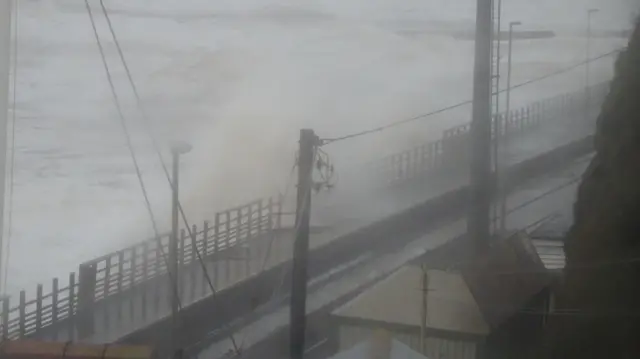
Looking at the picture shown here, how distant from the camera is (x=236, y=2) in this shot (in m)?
2.15

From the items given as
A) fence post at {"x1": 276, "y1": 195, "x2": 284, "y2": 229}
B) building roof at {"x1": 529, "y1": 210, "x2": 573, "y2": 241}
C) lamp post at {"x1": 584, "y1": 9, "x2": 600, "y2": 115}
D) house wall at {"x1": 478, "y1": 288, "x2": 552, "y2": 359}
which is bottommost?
house wall at {"x1": 478, "y1": 288, "x2": 552, "y2": 359}

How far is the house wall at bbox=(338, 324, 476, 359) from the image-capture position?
2.07 metres

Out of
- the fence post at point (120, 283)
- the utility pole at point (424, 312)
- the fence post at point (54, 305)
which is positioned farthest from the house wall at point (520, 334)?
the fence post at point (54, 305)

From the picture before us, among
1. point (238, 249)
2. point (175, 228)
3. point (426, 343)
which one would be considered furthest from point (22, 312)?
point (426, 343)

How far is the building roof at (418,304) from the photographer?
2.07 metres

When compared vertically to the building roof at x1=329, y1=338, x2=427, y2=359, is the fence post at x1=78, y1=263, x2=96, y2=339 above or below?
above

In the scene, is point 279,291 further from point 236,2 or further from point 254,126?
point 236,2

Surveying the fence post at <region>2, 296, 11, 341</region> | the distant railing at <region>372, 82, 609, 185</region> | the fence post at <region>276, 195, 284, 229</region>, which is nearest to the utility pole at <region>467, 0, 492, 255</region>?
the distant railing at <region>372, 82, 609, 185</region>

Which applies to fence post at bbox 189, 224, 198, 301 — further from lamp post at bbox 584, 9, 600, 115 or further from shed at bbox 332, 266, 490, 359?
lamp post at bbox 584, 9, 600, 115

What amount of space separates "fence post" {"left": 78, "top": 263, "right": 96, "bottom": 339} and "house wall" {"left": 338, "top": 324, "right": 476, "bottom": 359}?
20.3 inches

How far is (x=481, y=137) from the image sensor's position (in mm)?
2113

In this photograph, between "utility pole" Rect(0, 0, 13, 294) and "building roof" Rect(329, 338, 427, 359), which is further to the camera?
"utility pole" Rect(0, 0, 13, 294)

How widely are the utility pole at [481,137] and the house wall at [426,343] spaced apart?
0.66 feet

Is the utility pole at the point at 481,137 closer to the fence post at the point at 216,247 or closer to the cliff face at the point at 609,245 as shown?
the cliff face at the point at 609,245
